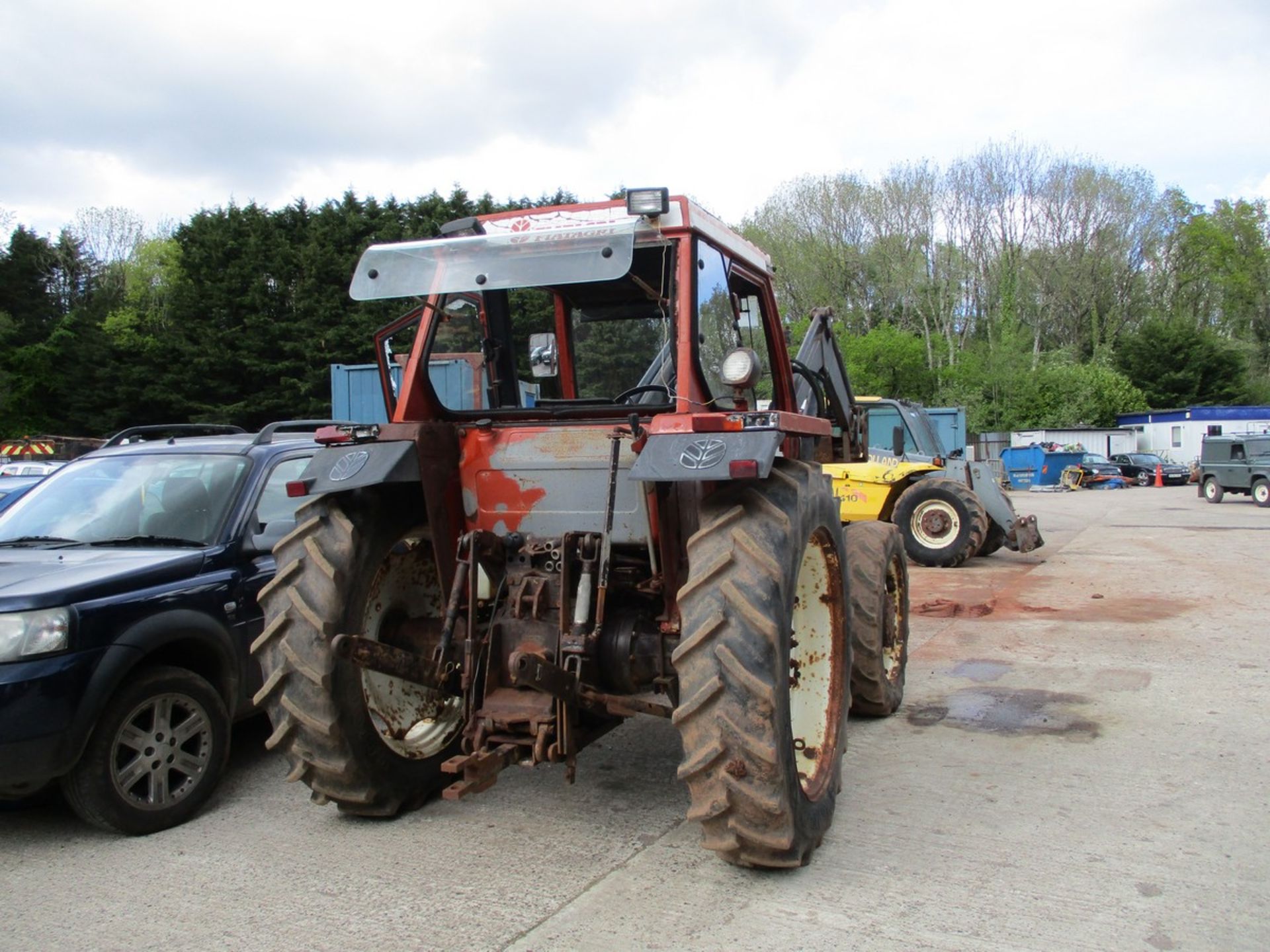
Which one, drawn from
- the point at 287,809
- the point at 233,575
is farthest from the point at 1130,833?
the point at 233,575

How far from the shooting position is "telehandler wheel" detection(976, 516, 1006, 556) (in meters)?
14.5

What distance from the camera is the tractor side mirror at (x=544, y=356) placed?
517cm

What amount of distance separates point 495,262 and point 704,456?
4.33ft

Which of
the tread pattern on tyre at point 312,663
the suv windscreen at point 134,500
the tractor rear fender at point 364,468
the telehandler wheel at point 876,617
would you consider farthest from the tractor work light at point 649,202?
the suv windscreen at point 134,500

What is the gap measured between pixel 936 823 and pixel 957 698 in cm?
246

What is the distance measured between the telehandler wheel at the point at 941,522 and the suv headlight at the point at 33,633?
11.1 metres

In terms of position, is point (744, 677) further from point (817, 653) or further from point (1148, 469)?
point (1148, 469)

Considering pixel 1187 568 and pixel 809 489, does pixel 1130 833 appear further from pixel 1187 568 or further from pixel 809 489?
pixel 1187 568

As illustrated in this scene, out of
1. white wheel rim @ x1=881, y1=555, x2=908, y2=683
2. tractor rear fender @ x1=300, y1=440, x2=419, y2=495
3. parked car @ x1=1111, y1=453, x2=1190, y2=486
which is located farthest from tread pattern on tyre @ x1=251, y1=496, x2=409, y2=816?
parked car @ x1=1111, y1=453, x2=1190, y2=486

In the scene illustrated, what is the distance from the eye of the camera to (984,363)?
171 feet

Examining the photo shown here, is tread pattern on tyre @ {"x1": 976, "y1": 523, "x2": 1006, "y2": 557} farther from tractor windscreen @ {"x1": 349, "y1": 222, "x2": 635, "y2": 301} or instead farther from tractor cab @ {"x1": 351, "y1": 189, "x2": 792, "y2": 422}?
tractor windscreen @ {"x1": 349, "y1": 222, "x2": 635, "y2": 301}

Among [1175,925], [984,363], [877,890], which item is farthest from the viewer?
[984,363]

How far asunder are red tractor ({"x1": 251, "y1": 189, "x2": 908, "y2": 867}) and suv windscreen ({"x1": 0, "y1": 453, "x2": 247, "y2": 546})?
1.25 m

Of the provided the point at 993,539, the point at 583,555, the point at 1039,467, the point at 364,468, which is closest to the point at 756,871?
the point at 583,555
